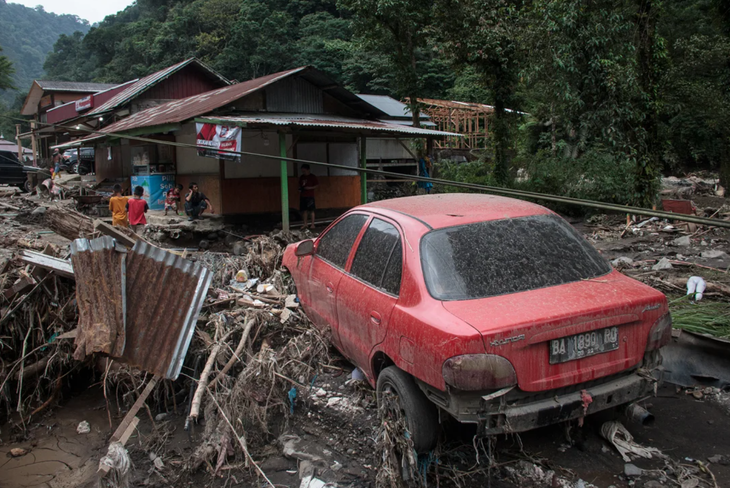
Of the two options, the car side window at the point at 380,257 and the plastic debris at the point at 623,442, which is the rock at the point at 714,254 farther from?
the car side window at the point at 380,257

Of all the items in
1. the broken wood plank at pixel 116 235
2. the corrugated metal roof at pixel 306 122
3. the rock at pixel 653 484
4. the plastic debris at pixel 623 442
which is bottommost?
the rock at pixel 653 484

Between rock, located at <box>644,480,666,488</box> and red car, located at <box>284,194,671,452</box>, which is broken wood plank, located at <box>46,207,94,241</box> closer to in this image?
red car, located at <box>284,194,671,452</box>

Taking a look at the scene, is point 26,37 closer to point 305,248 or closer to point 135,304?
point 135,304

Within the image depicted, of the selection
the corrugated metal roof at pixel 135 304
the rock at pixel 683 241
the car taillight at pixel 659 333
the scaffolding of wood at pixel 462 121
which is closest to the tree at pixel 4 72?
the scaffolding of wood at pixel 462 121

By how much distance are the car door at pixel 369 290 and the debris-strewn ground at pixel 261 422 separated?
545 mm

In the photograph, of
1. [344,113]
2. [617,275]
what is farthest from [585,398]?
[344,113]

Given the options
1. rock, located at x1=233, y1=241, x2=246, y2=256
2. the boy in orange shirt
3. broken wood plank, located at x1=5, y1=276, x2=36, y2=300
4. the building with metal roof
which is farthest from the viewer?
the building with metal roof

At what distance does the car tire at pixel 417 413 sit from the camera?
3195 millimetres

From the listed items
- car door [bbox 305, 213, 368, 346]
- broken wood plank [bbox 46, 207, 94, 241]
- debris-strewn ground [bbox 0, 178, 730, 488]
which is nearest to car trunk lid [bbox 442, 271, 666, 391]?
debris-strewn ground [bbox 0, 178, 730, 488]

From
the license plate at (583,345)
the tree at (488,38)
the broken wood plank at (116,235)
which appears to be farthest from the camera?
the tree at (488,38)

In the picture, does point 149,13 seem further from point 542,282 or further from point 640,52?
point 542,282

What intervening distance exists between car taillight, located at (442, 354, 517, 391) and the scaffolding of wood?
27.4 m

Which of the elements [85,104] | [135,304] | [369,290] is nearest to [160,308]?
[135,304]

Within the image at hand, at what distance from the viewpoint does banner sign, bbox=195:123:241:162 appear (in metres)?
10.6
